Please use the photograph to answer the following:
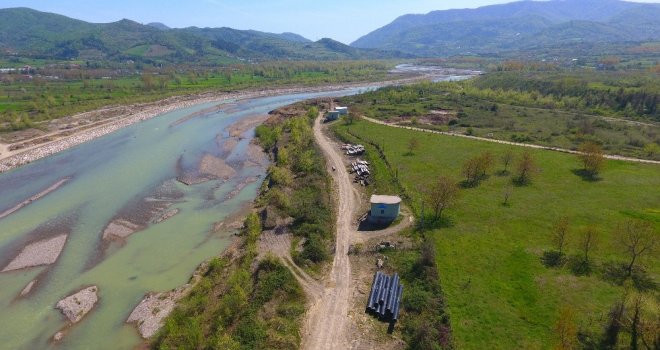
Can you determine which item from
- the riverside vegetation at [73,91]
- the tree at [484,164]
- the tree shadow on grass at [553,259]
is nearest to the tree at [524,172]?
the tree at [484,164]

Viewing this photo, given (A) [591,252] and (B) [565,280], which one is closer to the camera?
(B) [565,280]

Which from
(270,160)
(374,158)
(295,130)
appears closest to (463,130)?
(374,158)

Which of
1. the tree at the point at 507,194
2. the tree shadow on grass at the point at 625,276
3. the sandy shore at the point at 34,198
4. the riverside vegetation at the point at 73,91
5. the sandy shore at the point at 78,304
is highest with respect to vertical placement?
the riverside vegetation at the point at 73,91

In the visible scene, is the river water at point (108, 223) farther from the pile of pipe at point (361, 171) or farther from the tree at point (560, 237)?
the tree at point (560, 237)

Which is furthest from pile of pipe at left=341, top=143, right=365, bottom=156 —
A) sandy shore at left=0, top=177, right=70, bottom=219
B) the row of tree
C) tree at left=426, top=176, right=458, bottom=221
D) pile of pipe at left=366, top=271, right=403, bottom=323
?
sandy shore at left=0, top=177, right=70, bottom=219

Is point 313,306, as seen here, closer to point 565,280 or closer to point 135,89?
point 565,280

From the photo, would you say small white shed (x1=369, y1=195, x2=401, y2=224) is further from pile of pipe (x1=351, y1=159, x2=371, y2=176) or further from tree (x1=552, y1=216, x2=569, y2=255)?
tree (x1=552, y1=216, x2=569, y2=255)
